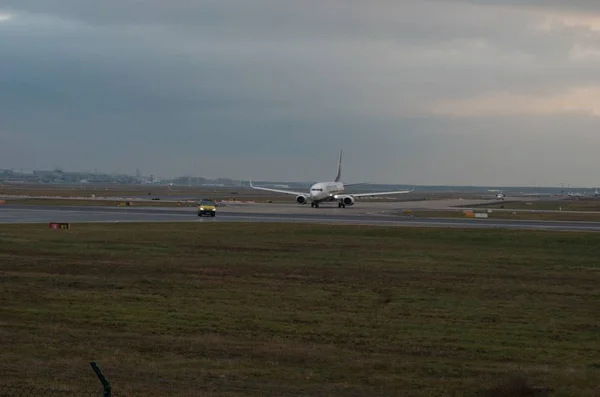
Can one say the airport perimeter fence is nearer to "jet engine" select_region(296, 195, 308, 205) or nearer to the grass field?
the grass field

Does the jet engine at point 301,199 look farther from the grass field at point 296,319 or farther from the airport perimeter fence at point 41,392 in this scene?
the airport perimeter fence at point 41,392

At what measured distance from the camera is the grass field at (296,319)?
60.3 ft

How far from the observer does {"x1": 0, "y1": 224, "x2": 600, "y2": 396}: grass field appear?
18391mm

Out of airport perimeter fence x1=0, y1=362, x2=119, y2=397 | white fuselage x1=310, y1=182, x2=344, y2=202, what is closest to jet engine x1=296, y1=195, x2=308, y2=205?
white fuselage x1=310, y1=182, x2=344, y2=202

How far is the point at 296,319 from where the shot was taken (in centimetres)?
2553

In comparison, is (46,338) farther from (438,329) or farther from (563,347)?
(563,347)

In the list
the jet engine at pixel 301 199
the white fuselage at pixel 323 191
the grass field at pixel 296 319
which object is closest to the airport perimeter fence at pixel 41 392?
the grass field at pixel 296 319

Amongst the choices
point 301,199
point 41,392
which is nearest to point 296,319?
point 41,392

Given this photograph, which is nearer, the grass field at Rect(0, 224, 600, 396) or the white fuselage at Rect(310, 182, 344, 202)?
the grass field at Rect(0, 224, 600, 396)

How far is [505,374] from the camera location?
18.9 metres

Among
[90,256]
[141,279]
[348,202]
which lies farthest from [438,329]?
[348,202]

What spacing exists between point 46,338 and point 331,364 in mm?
7576

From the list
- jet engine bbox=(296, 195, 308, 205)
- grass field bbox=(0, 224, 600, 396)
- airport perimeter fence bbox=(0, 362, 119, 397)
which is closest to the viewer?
airport perimeter fence bbox=(0, 362, 119, 397)

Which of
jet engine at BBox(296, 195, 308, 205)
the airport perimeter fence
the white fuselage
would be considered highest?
the white fuselage
